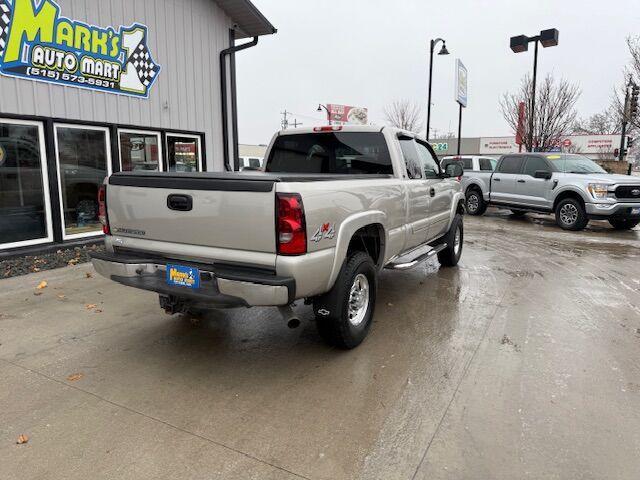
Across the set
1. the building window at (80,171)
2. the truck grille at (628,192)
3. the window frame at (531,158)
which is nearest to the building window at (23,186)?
the building window at (80,171)

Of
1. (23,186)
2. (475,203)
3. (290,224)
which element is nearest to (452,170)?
(290,224)

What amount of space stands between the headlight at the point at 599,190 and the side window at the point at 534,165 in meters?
1.48

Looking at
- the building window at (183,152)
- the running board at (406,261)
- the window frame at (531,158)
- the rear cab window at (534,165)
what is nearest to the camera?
the running board at (406,261)

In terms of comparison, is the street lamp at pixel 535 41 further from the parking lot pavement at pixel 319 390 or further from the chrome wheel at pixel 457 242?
the parking lot pavement at pixel 319 390

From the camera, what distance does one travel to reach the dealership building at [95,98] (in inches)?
273

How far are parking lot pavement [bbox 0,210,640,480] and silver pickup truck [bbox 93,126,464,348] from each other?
0.54 m

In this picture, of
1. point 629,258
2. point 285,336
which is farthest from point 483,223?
point 285,336

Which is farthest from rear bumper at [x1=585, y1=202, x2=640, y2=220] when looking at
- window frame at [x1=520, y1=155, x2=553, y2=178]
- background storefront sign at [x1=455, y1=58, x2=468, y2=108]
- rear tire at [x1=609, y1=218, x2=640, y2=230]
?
background storefront sign at [x1=455, y1=58, x2=468, y2=108]

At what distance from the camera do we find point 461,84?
2280 cm

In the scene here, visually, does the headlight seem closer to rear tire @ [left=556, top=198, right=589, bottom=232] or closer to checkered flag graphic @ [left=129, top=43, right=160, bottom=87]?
rear tire @ [left=556, top=198, right=589, bottom=232]

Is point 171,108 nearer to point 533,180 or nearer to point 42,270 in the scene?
point 42,270

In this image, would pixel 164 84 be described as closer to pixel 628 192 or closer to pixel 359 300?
pixel 359 300

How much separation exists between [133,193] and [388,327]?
107 inches

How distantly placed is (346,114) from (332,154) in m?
34.0
